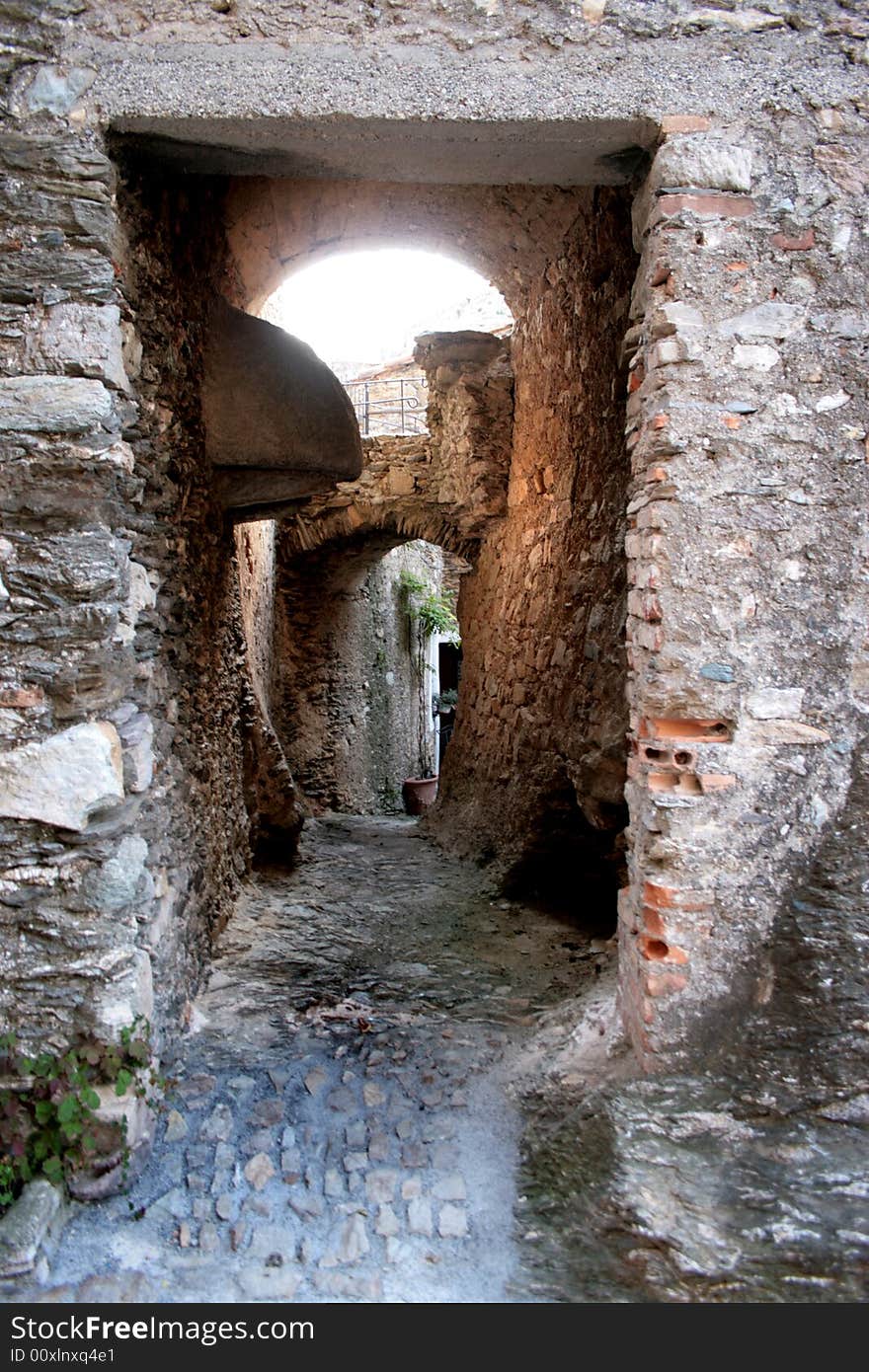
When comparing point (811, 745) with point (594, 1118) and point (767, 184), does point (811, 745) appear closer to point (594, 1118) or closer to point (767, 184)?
point (594, 1118)

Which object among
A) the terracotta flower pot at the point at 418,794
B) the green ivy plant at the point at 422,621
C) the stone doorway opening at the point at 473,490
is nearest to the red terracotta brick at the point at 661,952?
the stone doorway opening at the point at 473,490

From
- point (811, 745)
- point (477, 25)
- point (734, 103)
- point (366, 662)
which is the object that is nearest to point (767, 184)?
point (734, 103)

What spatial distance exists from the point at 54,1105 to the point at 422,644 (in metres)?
9.12

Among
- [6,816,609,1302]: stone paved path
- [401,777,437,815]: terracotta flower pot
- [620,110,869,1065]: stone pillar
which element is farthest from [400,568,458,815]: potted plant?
[620,110,869,1065]: stone pillar

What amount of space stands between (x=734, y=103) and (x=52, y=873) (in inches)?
110

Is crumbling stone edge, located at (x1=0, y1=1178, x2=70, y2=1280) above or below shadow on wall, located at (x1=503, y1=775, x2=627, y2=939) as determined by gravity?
below

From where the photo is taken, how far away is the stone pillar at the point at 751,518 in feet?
7.98

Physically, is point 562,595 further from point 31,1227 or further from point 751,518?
point 31,1227

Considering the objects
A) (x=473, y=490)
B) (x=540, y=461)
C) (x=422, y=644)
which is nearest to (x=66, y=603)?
(x=540, y=461)

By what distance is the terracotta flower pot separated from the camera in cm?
948

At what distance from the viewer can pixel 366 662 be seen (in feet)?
29.1

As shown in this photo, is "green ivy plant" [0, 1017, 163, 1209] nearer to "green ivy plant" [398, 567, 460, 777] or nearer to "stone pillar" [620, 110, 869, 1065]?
"stone pillar" [620, 110, 869, 1065]

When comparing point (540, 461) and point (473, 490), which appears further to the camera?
point (473, 490)

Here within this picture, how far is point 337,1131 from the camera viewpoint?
8.75 feet
